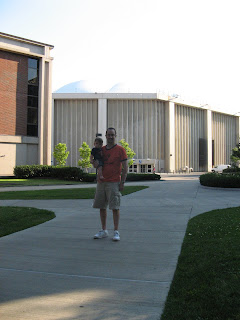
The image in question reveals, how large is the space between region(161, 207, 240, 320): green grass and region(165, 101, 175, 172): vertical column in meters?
64.5

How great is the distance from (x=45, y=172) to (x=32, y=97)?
8665 mm

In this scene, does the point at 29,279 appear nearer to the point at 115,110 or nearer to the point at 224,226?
the point at 224,226

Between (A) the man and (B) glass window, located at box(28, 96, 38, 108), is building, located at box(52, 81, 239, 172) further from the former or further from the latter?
(A) the man

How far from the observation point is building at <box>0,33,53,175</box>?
3100 cm

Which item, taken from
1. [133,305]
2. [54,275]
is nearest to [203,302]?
[133,305]

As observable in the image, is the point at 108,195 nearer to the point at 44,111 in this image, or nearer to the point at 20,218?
the point at 20,218

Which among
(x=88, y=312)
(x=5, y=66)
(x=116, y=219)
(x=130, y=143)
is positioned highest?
(x=5, y=66)

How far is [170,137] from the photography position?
70188mm

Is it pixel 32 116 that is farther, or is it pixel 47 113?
pixel 47 113

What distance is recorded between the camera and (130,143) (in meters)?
69.4

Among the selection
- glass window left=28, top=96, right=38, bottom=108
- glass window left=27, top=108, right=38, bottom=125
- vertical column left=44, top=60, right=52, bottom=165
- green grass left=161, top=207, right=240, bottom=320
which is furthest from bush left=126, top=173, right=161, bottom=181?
green grass left=161, top=207, right=240, bottom=320

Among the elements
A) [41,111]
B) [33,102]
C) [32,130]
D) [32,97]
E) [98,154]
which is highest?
[32,97]

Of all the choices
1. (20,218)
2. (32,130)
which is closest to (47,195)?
(20,218)

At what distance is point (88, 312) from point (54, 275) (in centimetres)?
108
